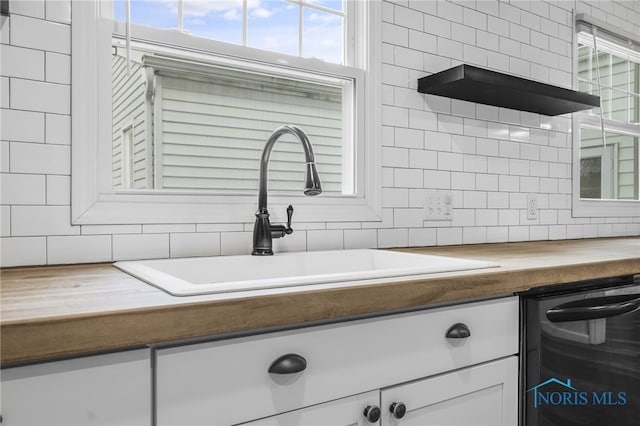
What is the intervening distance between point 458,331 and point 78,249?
41.0 inches

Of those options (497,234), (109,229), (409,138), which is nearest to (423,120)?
(409,138)

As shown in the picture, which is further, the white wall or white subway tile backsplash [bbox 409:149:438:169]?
white subway tile backsplash [bbox 409:149:438:169]

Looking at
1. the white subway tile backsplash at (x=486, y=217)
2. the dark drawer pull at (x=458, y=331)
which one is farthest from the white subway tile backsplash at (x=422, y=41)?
the dark drawer pull at (x=458, y=331)

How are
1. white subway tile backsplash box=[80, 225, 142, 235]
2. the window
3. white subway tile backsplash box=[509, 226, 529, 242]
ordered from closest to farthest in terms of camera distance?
white subway tile backsplash box=[80, 225, 142, 235] → white subway tile backsplash box=[509, 226, 529, 242] → the window

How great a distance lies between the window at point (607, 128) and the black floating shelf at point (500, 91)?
20.6 inches

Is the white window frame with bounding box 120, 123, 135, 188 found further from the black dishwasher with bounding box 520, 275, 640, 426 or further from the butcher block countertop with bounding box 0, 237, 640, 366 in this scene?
the black dishwasher with bounding box 520, 275, 640, 426

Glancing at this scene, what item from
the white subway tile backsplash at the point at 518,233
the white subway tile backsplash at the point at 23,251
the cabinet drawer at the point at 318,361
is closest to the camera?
the cabinet drawer at the point at 318,361

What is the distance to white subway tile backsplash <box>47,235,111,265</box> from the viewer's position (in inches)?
47.9

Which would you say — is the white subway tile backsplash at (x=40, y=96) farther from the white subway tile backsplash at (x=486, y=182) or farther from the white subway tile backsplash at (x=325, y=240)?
the white subway tile backsplash at (x=486, y=182)

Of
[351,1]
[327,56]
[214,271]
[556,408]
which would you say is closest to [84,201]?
[214,271]

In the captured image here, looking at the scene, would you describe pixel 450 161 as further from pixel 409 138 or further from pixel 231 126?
pixel 231 126

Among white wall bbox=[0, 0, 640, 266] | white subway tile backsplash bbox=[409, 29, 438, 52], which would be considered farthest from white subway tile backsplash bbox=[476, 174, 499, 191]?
white subway tile backsplash bbox=[409, 29, 438, 52]

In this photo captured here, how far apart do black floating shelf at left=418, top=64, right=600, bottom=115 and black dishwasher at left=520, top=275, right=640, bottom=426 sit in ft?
2.78

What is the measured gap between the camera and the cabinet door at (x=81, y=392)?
2.05ft
